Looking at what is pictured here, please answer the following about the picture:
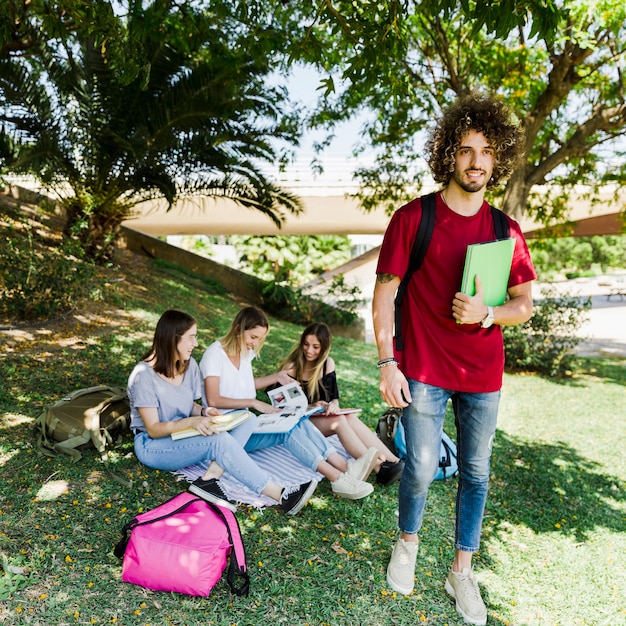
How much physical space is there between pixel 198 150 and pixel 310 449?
5464 mm

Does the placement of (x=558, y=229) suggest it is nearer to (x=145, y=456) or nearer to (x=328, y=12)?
(x=328, y=12)

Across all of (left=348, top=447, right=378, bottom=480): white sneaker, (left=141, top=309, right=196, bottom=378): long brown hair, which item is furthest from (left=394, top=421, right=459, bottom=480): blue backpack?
(left=141, top=309, right=196, bottom=378): long brown hair

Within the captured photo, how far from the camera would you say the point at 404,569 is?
3.02 metres

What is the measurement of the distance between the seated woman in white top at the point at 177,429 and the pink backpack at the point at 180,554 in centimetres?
52

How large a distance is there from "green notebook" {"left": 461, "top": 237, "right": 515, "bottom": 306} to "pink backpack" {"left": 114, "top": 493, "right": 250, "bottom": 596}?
5.37 feet

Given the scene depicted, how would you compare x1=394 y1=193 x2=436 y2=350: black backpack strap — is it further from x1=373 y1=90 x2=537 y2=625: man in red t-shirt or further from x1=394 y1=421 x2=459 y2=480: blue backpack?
x1=394 y1=421 x2=459 y2=480: blue backpack

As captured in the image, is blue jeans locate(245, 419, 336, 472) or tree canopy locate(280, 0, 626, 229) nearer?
blue jeans locate(245, 419, 336, 472)

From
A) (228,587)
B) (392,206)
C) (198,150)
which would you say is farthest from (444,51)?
(228,587)

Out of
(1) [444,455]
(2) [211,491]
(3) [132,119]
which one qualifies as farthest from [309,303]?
(2) [211,491]

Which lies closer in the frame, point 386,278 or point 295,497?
point 386,278

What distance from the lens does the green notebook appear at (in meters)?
2.43

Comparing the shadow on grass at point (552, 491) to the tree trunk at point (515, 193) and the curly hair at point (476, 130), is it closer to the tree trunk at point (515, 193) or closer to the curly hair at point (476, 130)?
the curly hair at point (476, 130)

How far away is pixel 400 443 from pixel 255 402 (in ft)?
3.81

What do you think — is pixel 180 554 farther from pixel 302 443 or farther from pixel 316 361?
pixel 316 361
